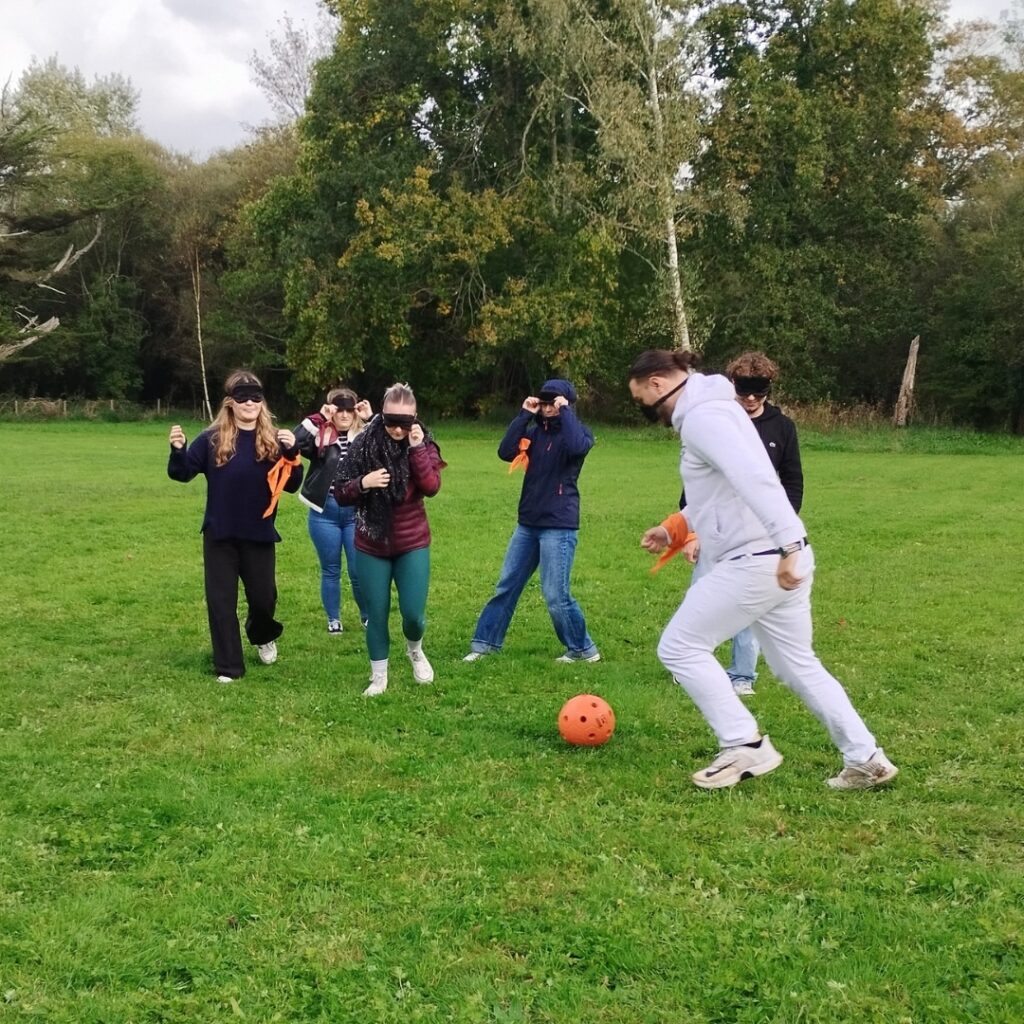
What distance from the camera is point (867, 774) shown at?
5.41 metres

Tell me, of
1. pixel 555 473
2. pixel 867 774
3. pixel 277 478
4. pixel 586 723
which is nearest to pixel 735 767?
pixel 867 774

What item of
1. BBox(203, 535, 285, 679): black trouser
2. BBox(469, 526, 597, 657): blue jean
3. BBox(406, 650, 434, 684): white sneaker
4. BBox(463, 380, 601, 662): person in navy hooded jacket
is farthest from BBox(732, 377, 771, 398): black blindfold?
BBox(203, 535, 285, 679): black trouser

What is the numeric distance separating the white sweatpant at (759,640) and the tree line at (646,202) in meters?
28.6

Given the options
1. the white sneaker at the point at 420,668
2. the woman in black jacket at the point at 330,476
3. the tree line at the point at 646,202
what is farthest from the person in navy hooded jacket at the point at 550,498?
the tree line at the point at 646,202

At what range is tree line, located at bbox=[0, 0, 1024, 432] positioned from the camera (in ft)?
110

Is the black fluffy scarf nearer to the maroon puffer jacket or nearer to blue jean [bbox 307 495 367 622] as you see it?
the maroon puffer jacket

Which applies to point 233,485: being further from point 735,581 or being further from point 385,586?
point 735,581

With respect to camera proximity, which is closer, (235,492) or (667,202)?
(235,492)

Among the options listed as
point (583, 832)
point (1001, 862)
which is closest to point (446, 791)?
point (583, 832)

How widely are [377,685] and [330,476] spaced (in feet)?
7.56

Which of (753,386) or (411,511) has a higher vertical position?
(753,386)

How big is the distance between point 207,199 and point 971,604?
47646 mm

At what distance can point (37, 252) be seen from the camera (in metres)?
49.7

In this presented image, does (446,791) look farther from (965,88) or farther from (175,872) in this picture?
(965,88)
